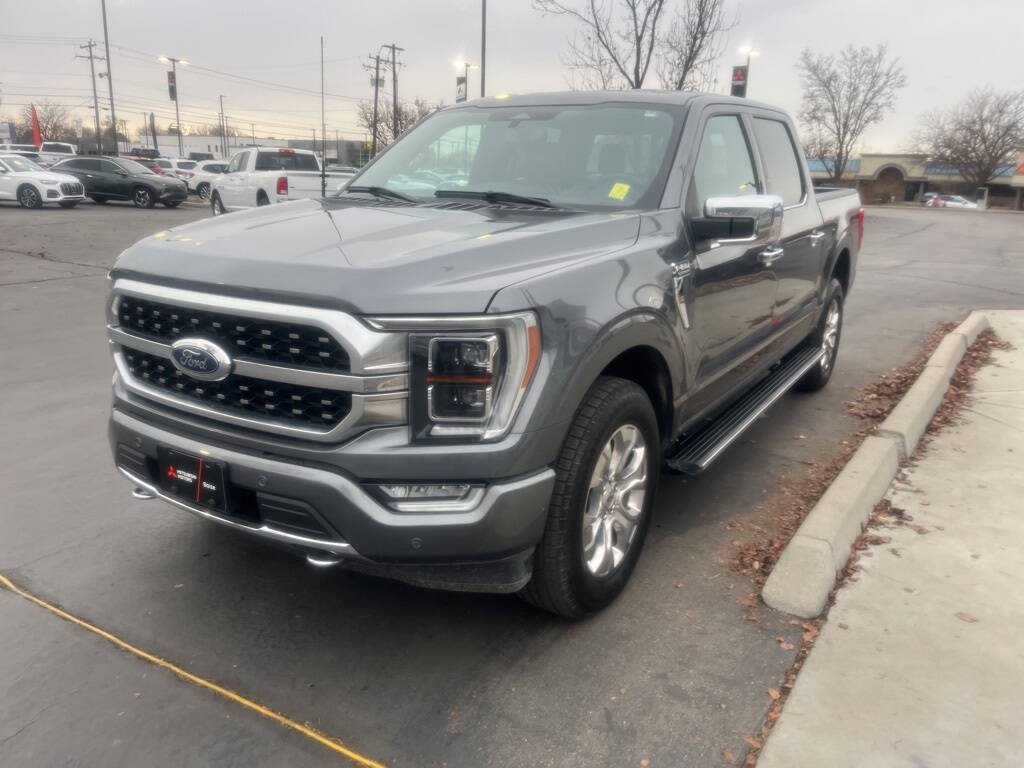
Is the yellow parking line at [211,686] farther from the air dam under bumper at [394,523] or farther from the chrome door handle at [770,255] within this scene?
the chrome door handle at [770,255]

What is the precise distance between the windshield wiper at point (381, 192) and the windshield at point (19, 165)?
2268 centimetres

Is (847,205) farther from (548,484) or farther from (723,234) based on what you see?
(548,484)

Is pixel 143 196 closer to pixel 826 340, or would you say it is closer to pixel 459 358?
pixel 826 340

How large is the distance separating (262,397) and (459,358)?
65 centimetres

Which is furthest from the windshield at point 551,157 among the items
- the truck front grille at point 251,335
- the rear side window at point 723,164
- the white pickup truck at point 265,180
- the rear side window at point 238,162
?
the rear side window at point 238,162

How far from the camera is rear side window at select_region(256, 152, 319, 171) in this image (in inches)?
784

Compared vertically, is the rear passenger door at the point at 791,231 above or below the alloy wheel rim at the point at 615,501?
above

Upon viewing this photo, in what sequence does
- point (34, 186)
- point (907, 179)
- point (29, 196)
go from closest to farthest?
point (34, 186) → point (29, 196) → point (907, 179)

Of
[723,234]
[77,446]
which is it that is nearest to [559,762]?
[723,234]

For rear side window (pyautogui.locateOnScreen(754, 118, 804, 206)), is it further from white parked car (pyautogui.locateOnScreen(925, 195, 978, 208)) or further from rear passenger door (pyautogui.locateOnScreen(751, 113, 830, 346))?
white parked car (pyautogui.locateOnScreen(925, 195, 978, 208))

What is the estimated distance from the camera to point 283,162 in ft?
66.9

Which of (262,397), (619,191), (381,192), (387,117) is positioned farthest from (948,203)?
(262,397)

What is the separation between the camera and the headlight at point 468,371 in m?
2.29

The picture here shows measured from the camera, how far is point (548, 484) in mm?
2488
